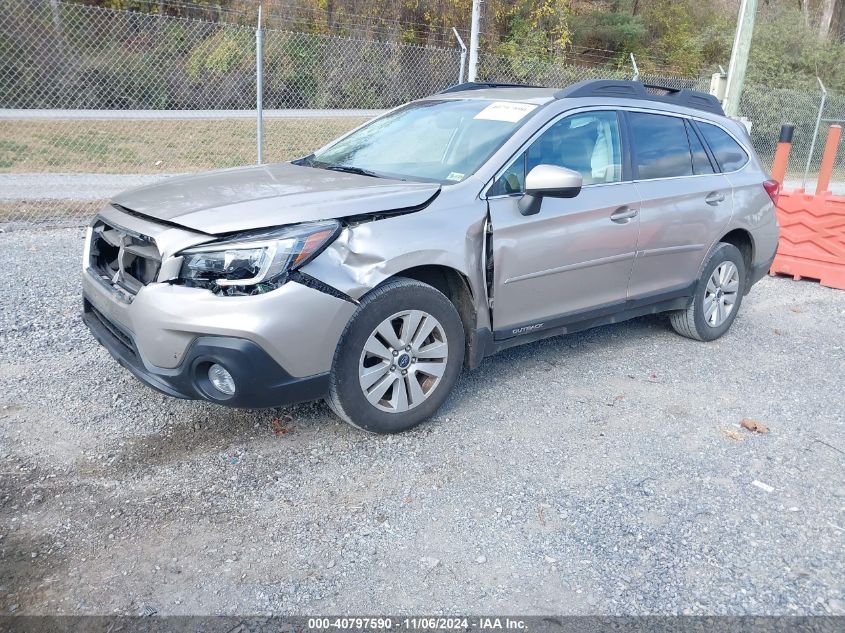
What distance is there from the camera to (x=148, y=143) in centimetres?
1433

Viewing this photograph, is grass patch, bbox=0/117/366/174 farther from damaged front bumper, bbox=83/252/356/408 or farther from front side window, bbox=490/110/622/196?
damaged front bumper, bbox=83/252/356/408

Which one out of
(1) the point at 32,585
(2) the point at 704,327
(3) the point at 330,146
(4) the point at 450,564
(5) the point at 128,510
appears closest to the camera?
(1) the point at 32,585

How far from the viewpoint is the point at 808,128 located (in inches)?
774

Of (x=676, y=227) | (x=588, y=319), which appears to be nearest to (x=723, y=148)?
(x=676, y=227)

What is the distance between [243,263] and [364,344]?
69cm

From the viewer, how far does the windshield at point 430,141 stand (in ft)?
13.8

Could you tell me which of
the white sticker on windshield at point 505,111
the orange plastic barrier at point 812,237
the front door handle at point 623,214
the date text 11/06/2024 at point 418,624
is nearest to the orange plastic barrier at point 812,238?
the orange plastic barrier at point 812,237

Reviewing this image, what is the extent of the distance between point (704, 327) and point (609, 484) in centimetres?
248

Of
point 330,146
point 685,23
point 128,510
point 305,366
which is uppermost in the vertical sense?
point 685,23

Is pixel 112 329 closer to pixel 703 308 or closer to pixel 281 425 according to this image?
pixel 281 425

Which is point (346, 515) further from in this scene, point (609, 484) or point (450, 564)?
point (609, 484)

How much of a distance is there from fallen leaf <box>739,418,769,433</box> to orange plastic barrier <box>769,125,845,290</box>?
Result: 4.16 meters

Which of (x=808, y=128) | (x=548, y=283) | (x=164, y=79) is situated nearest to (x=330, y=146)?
(x=548, y=283)

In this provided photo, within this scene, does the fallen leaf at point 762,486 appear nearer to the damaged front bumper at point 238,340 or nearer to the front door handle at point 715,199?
the damaged front bumper at point 238,340
